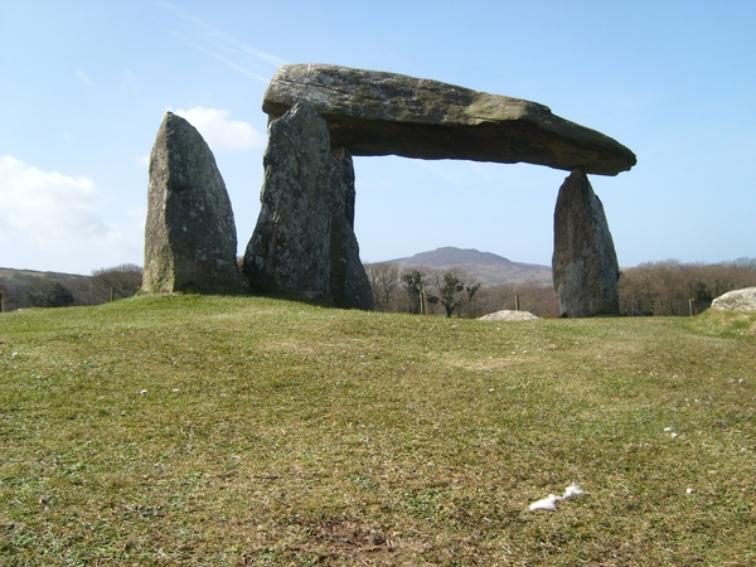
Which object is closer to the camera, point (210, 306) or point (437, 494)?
point (437, 494)

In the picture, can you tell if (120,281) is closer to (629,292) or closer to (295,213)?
(295,213)

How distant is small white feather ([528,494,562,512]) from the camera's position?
670 centimetres

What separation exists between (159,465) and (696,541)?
187 inches

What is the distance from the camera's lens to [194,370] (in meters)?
10.9

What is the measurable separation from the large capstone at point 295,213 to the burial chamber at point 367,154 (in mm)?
26

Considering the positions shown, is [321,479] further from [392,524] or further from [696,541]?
[696,541]

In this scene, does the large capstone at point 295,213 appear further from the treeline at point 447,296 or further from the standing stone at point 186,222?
the treeline at point 447,296

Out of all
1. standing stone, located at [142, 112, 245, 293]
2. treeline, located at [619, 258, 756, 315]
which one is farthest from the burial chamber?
treeline, located at [619, 258, 756, 315]

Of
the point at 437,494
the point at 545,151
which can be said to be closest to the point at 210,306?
the point at 437,494

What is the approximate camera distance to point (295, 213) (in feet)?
64.4

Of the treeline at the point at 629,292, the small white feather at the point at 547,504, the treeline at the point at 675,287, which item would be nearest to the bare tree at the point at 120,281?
the treeline at the point at 629,292

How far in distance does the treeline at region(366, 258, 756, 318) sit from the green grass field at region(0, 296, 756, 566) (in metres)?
23.0

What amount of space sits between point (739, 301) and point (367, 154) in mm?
11662

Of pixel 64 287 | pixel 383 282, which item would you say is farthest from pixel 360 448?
pixel 383 282
